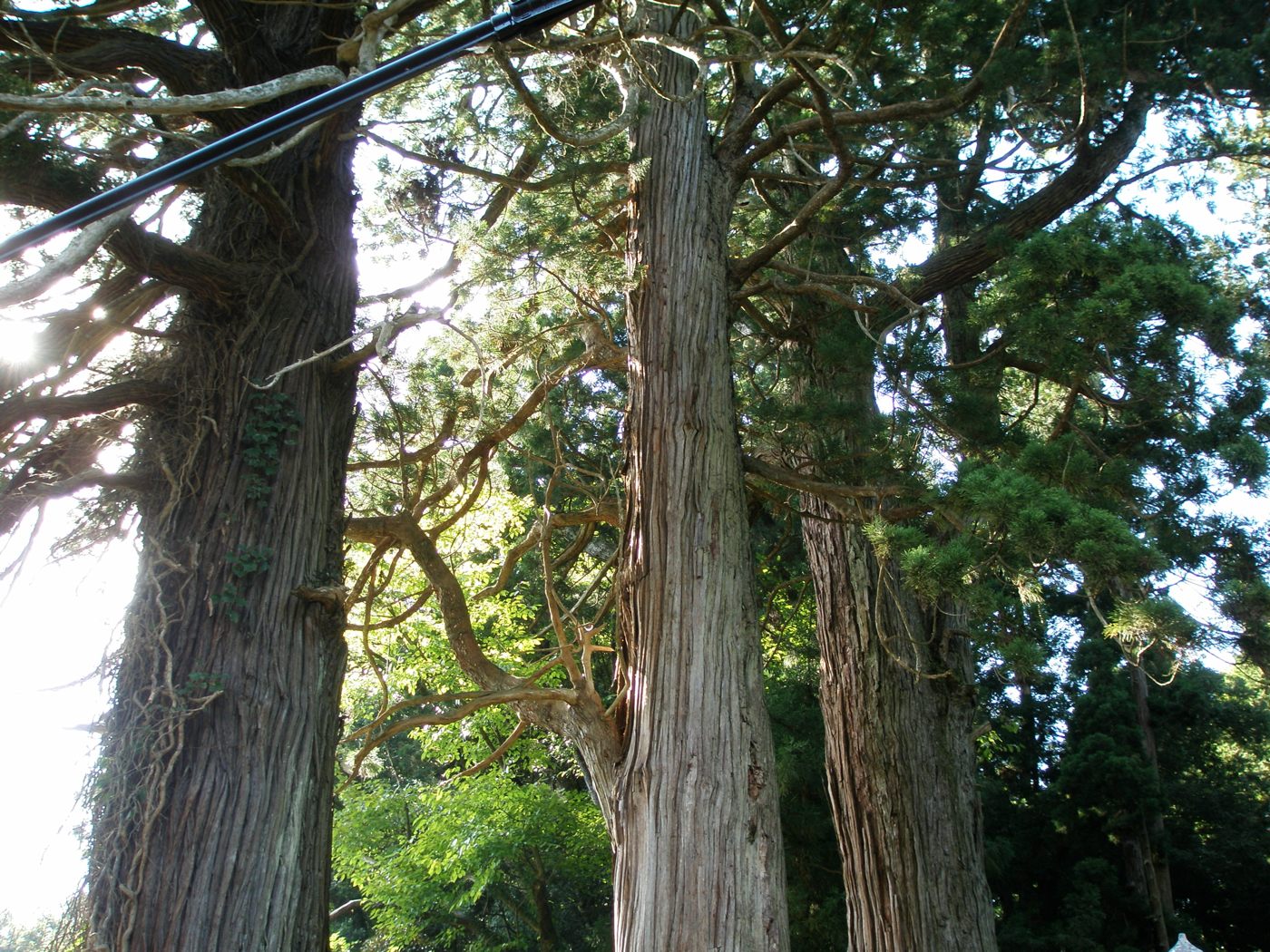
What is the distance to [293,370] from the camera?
4.69 m

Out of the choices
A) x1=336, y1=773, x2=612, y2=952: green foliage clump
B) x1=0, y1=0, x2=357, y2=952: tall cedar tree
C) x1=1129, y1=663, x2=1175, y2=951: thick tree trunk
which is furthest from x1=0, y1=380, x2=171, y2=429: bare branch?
Answer: x1=1129, y1=663, x2=1175, y2=951: thick tree trunk

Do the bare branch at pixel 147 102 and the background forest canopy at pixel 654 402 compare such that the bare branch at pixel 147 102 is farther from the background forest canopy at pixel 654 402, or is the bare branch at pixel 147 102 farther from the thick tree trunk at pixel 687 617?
the thick tree trunk at pixel 687 617

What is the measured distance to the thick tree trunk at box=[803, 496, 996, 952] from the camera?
19.5 ft

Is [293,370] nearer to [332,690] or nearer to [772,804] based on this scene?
[332,690]

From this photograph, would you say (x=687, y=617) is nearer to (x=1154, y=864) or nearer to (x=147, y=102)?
(x=147, y=102)

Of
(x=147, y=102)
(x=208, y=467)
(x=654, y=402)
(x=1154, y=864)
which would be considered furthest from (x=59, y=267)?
(x=1154, y=864)

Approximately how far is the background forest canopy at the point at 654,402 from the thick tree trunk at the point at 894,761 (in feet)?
0.09

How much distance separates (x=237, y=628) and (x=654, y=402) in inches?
84.7

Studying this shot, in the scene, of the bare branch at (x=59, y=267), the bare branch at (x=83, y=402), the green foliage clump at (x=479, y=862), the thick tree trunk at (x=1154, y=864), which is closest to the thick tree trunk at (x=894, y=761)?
the bare branch at (x=83, y=402)

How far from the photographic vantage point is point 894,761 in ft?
20.3

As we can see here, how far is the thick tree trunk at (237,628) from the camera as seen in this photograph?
3.63 meters

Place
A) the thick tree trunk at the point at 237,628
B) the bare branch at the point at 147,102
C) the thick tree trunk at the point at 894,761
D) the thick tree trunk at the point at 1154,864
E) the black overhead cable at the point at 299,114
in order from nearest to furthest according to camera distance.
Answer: the black overhead cable at the point at 299,114, the bare branch at the point at 147,102, the thick tree trunk at the point at 237,628, the thick tree trunk at the point at 894,761, the thick tree trunk at the point at 1154,864

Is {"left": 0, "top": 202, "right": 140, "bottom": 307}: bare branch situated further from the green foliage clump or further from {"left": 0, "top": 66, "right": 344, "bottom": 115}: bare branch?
the green foliage clump

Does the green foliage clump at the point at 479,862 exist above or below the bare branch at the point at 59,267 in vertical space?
below
